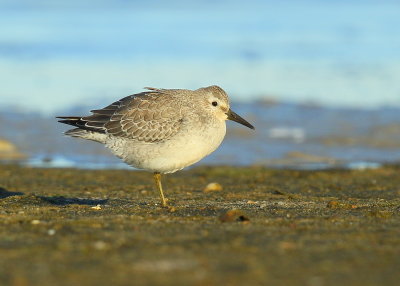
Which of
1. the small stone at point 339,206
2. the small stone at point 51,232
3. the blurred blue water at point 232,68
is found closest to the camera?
the small stone at point 51,232

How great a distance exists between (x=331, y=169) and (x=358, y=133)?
12.7ft

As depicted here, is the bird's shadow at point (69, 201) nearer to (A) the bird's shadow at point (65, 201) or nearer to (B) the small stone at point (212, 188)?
(A) the bird's shadow at point (65, 201)

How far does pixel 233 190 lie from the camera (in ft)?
34.3

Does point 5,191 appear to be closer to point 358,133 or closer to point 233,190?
point 233,190

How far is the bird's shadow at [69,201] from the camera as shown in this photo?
859 centimetres

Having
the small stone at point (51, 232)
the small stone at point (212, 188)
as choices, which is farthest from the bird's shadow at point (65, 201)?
the small stone at point (51, 232)

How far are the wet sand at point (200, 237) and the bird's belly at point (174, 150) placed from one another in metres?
0.44

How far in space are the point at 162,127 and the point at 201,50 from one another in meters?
16.5

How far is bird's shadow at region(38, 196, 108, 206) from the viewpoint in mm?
8594

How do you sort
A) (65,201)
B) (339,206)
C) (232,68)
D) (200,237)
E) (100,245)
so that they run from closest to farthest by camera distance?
(100,245)
(200,237)
(339,206)
(65,201)
(232,68)

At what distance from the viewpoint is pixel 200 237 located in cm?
606

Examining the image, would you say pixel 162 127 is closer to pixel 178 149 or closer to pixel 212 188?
pixel 178 149

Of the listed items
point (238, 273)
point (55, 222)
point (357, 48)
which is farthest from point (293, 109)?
point (238, 273)

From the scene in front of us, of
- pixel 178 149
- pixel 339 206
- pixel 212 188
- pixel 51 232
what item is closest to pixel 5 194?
pixel 178 149
